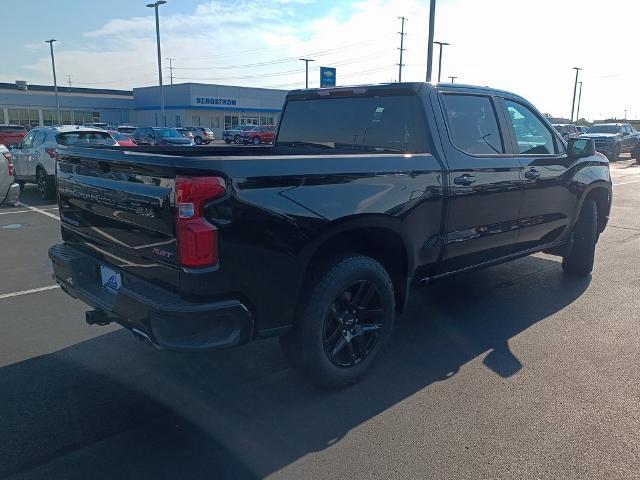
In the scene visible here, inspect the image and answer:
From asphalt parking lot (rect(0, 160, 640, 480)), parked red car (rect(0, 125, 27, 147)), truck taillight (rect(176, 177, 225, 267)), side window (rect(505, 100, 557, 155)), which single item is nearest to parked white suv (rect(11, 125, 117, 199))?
asphalt parking lot (rect(0, 160, 640, 480))

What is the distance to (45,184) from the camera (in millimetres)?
12312

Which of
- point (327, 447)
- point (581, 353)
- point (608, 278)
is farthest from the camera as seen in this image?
point (608, 278)

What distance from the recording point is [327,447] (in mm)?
2957

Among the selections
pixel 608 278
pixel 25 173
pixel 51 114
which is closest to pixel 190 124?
pixel 51 114

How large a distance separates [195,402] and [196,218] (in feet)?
4.52

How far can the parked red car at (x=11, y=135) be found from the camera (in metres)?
25.7

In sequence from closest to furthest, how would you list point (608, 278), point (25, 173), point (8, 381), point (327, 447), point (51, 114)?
point (327, 447)
point (8, 381)
point (608, 278)
point (25, 173)
point (51, 114)

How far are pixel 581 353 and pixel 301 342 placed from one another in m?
2.38

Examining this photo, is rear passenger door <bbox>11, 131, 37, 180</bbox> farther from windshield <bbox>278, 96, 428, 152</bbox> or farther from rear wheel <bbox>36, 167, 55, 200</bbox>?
windshield <bbox>278, 96, 428, 152</bbox>

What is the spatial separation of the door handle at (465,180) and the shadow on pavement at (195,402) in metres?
1.33

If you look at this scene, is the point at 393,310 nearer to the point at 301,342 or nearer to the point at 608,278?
the point at 301,342

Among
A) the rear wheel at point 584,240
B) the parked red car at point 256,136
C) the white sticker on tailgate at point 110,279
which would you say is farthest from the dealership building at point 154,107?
the white sticker on tailgate at point 110,279

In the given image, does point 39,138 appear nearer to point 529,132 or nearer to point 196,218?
point 529,132

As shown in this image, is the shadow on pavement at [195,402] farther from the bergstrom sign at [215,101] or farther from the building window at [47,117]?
the building window at [47,117]
